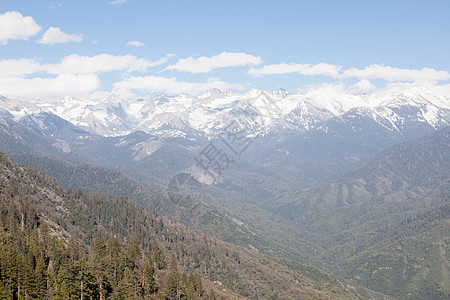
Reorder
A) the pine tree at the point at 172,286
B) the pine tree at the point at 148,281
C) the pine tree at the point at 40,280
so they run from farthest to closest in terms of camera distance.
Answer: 1. the pine tree at the point at 172,286
2. the pine tree at the point at 148,281
3. the pine tree at the point at 40,280

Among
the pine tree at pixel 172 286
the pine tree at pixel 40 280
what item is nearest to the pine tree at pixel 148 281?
the pine tree at pixel 172 286

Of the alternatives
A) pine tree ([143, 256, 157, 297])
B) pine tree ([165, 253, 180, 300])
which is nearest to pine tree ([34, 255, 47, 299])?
pine tree ([143, 256, 157, 297])

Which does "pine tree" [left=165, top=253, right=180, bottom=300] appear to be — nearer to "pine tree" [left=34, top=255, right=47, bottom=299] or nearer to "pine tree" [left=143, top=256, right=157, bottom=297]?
"pine tree" [left=143, top=256, right=157, bottom=297]

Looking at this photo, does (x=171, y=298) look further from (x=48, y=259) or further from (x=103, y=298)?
(x=48, y=259)

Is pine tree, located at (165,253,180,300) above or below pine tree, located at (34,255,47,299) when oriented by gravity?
below

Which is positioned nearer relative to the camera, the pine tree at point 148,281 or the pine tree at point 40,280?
the pine tree at point 40,280

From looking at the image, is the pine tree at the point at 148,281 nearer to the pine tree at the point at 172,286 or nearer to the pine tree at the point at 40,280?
the pine tree at the point at 172,286

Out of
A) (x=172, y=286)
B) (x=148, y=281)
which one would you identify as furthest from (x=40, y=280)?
(x=172, y=286)

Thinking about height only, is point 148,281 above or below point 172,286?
above

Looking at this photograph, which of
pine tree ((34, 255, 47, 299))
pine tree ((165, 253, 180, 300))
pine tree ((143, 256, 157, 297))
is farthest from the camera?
pine tree ((165, 253, 180, 300))

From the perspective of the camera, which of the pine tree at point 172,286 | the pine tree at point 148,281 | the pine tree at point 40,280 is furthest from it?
the pine tree at point 172,286

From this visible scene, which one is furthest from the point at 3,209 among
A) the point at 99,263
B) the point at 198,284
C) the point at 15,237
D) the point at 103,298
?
the point at 198,284

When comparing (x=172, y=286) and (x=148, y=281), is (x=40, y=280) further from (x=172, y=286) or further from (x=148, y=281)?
(x=172, y=286)

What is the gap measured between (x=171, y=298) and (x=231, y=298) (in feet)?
137
